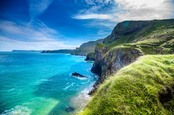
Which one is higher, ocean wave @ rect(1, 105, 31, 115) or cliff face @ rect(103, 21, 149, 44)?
cliff face @ rect(103, 21, 149, 44)

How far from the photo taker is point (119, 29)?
192125 mm

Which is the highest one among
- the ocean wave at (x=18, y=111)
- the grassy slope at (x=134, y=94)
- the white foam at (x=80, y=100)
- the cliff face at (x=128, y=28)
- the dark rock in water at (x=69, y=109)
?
the cliff face at (x=128, y=28)

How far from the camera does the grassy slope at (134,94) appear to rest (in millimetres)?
8438

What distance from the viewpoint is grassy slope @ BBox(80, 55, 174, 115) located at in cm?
844

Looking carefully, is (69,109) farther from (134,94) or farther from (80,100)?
(134,94)

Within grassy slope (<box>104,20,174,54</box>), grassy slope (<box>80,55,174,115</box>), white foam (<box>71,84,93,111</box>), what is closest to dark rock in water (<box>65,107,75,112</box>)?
white foam (<box>71,84,93,111</box>)

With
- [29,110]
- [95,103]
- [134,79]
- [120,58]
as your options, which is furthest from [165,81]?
[120,58]

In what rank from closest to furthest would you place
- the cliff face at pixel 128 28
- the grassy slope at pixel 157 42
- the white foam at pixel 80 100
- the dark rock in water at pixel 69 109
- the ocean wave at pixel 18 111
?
1. the ocean wave at pixel 18 111
2. the dark rock in water at pixel 69 109
3. the white foam at pixel 80 100
4. the grassy slope at pixel 157 42
5. the cliff face at pixel 128 28

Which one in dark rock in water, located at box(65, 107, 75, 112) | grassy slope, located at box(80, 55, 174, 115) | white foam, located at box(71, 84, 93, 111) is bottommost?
white foam, located at box(71, 84, 93, 111)

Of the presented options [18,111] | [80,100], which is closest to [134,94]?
[18,111]

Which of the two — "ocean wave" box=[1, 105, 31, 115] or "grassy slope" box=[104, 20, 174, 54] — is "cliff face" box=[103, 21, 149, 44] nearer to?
"grassy slope" box=[104, 20, 174, 54]

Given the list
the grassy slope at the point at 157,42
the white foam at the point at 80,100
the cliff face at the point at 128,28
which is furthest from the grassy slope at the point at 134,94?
the cliff face at the point at 128,28

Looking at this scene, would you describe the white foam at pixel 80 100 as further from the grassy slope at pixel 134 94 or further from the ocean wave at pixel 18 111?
the grassy slope at pixel 134 94

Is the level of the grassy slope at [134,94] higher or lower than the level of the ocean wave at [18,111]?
higher
